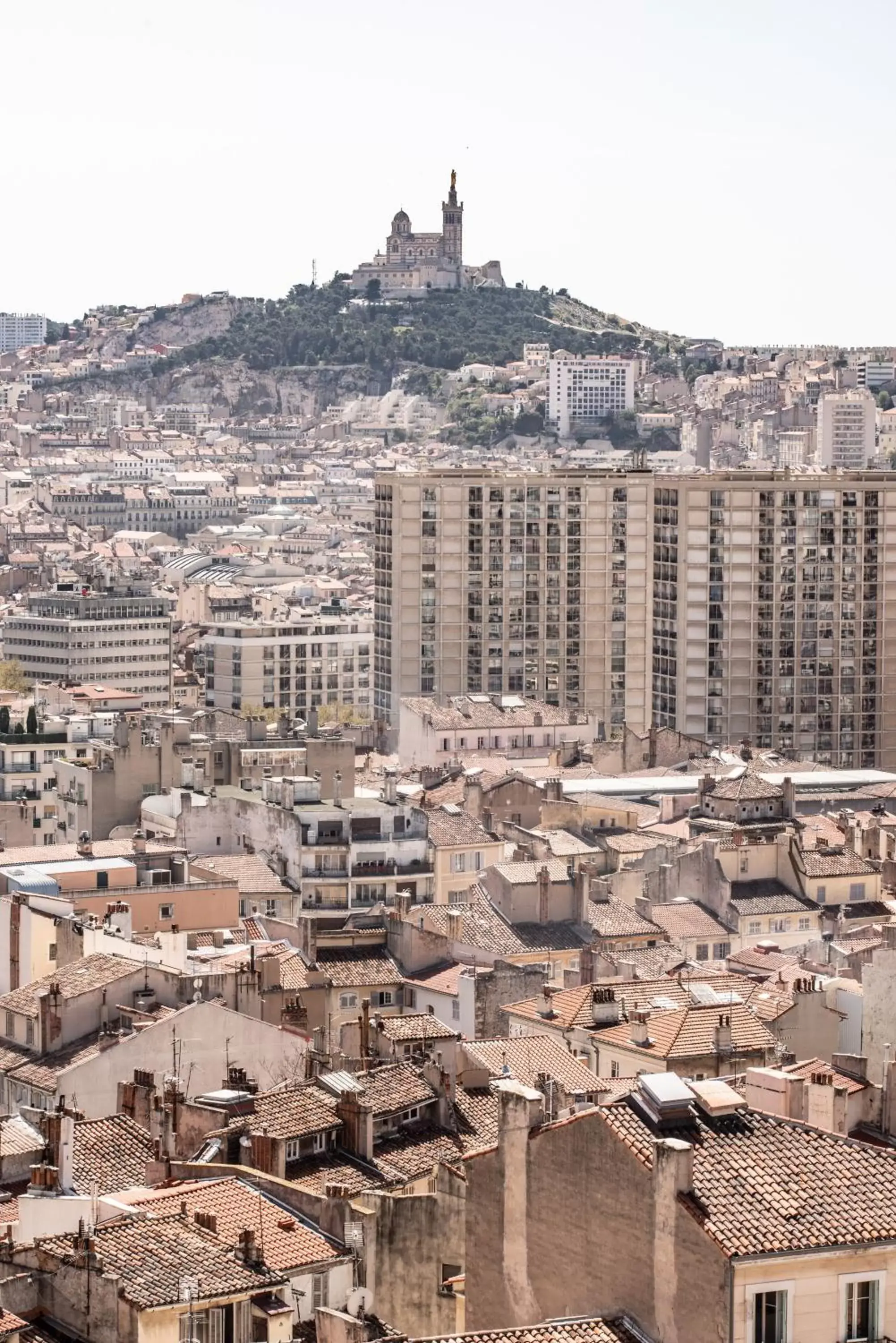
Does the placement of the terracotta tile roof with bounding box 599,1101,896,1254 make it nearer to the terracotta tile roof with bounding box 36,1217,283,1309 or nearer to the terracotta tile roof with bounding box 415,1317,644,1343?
the terracotta tile roof with bounding box 415,1317,644,1343

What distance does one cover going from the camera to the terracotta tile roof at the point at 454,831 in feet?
183

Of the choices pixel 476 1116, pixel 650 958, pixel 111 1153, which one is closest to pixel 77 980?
pixel 476 1116

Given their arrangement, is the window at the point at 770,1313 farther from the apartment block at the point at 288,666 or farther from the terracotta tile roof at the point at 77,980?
the apartment block at the point at 288,666

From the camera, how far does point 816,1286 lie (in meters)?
18.4

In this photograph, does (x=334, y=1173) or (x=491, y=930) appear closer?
(x=334, y=1173)

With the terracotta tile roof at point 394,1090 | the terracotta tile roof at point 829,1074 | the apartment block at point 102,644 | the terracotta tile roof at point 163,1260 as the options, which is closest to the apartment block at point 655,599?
the apartment block at point 102,644

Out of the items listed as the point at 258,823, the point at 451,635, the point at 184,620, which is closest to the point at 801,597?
the point at 451,635

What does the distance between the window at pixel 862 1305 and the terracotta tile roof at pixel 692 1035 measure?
14212mm

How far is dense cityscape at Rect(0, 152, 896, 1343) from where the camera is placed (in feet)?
63.6

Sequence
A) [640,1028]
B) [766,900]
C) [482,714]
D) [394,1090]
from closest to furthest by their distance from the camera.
Result: [394,1090], [640,1028], [766,900], [482,714]

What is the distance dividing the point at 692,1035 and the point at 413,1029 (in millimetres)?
3033

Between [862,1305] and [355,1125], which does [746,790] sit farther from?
[862,1305]

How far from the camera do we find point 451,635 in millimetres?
111312

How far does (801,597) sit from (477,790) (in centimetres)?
4394
